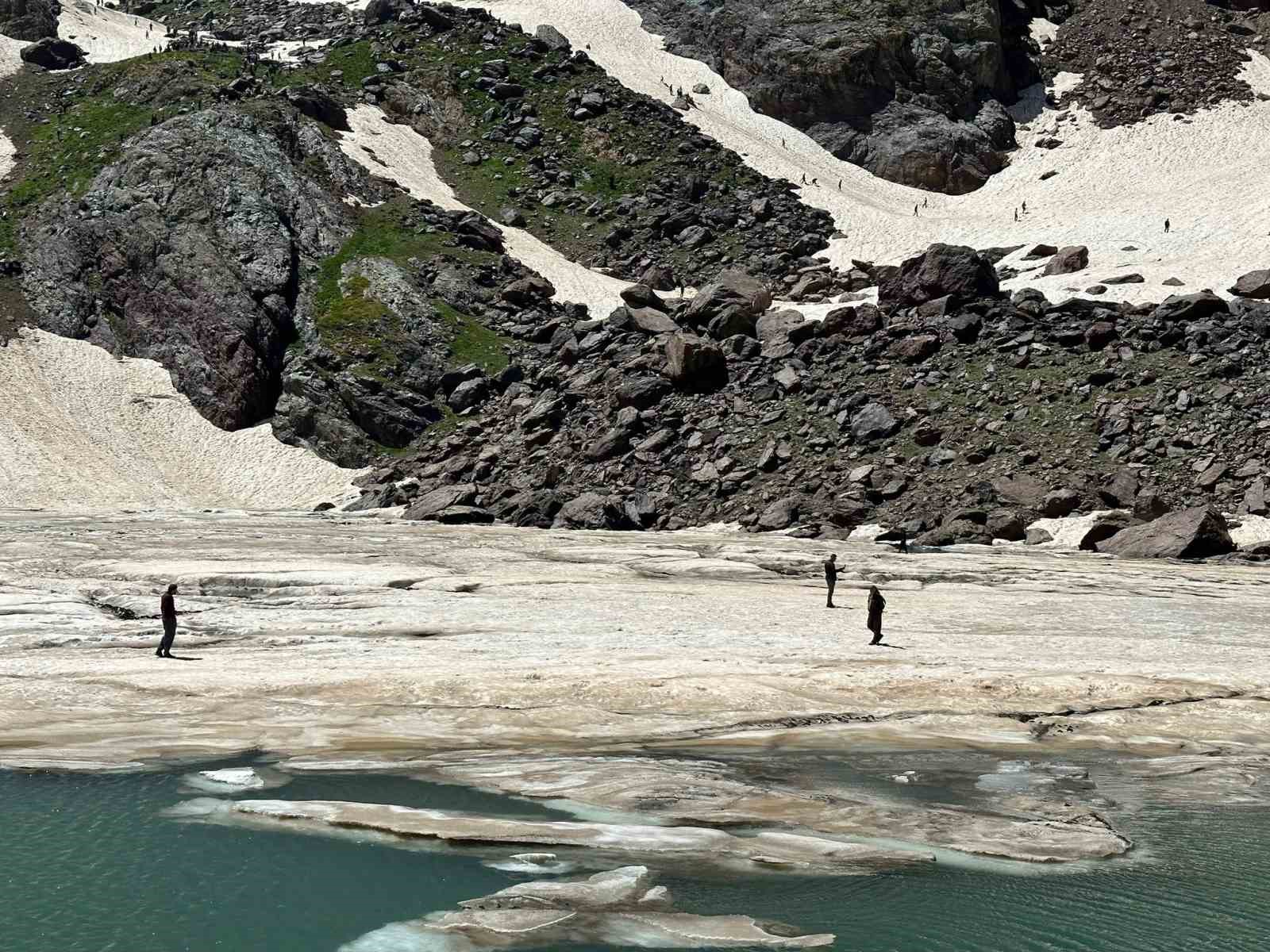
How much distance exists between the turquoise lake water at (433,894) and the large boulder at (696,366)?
172 feet

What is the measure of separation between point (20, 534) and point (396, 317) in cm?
3901

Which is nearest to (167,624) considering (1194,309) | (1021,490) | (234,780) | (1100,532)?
(234,780)

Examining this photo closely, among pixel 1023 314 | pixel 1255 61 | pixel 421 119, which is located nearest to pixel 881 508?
pixel 1023 314

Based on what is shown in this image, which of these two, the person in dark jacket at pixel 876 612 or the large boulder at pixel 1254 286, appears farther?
the large boulder at pixel 1254 286

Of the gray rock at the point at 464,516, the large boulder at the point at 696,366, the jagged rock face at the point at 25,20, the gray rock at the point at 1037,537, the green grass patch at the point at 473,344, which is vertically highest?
the jagged rock face at the point at 25,20

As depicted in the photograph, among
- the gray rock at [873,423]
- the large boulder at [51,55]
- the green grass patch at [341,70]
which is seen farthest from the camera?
the large boulder at [51,55]

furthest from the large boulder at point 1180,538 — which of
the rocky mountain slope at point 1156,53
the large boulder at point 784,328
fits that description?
the rocky mountain slope at point 1156,53

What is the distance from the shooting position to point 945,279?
232ft

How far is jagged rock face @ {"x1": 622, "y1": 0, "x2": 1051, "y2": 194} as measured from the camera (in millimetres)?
111750

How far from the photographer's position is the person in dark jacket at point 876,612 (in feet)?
95.3

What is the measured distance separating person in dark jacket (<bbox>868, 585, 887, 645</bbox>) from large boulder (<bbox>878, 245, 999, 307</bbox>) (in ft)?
145

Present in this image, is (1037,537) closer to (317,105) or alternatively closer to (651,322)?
(651,322)

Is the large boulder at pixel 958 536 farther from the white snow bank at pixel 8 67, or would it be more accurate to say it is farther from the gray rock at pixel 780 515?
the white snow bank at pixel 8 67

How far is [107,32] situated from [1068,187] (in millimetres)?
106829
